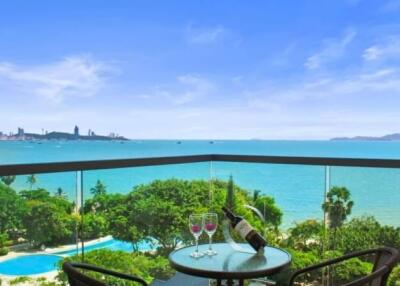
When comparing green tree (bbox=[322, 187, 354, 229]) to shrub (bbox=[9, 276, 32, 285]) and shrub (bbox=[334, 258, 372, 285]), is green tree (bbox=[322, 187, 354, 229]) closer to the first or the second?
shrub (bbox=[334, 258, 372, 285])

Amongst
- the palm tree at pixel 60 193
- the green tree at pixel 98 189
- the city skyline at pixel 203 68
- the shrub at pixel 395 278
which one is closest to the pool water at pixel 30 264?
the palm tree at pixel 60 193

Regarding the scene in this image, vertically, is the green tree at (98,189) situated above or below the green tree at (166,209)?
above

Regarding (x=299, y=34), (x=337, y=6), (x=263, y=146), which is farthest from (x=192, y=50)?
(x=263, y=146)

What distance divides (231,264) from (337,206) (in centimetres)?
171

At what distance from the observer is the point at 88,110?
93.1 ft

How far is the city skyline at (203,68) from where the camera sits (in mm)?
17392

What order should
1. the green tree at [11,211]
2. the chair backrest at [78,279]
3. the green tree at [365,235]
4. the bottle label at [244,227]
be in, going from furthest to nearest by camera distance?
the green tree at [365,235] → the green tree at [11,211] → the bottle label at [244,227] → the chair backrest at [78,279]

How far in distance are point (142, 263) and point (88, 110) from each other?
26279 mm

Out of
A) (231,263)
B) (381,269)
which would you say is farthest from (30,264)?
(381,269)

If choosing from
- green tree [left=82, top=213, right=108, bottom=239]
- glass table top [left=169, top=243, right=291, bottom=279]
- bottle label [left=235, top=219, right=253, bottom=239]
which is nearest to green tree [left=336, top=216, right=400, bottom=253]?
glass table top [left=169, top=243, right=291, bottom=279]

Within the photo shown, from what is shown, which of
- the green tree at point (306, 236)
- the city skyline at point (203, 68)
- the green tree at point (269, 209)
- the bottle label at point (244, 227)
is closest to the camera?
the bottle label at point (244, 227)

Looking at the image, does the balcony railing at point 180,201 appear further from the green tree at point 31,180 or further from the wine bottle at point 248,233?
the wine bottle at point 248,233

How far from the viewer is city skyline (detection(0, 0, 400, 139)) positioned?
1739cm

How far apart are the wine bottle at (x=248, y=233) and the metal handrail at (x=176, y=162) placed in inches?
43.2
